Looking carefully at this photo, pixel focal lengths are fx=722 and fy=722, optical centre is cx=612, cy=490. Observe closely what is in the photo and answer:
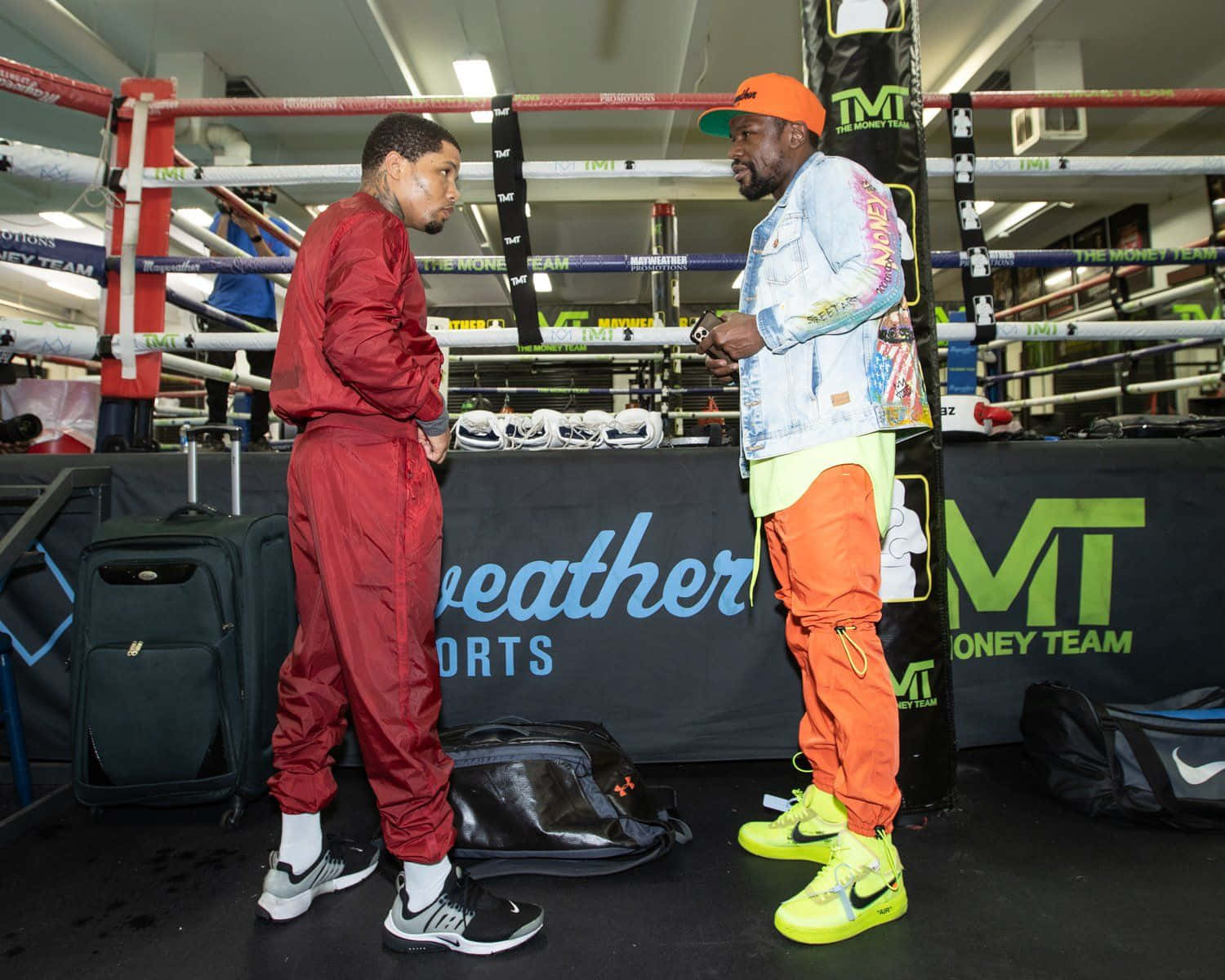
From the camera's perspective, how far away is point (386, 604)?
131 centimetres

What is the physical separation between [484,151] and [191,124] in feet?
10.3

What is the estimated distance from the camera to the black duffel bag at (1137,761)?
1.70m

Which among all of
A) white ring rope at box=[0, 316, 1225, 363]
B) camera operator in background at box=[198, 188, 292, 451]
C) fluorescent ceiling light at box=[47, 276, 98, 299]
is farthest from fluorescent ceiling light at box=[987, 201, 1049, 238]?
fluorescent ceiling light at box=[47, 276, 98, 299]

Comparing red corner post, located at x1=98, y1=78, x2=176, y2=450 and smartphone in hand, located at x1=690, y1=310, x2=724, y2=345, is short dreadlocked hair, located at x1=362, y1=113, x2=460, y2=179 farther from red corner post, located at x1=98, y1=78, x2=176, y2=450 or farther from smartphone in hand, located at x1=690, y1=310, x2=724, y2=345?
red corner post, located at x1=98, y1=78, x2=176, y2=450

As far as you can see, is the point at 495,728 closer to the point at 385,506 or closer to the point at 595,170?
the point at 385,506

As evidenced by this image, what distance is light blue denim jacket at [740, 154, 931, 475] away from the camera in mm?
1400

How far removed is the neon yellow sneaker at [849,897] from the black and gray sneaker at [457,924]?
0.48 metres

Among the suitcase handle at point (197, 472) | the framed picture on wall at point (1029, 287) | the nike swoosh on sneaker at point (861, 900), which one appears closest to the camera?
the nike swoosh on sneaker at point (861, 900)

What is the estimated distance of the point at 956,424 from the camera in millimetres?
2090

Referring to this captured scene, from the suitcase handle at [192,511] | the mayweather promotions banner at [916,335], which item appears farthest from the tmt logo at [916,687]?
the suitcase handle at [192,511]

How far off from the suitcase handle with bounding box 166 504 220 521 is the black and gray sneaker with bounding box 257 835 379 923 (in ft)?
2.82

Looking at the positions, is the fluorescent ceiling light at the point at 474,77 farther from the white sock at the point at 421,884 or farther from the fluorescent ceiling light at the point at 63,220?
the white sock at the point at 421,884

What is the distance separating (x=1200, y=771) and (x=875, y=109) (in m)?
1.78

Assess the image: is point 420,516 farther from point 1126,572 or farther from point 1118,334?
point 1118,334
